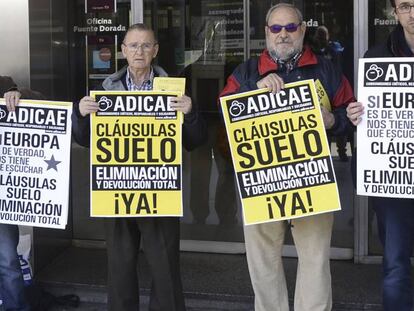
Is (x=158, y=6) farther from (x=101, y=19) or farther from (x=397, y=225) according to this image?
(x=397, y=225)

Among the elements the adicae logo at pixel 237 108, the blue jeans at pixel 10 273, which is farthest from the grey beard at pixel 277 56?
the blue jeans at pixel 10 273

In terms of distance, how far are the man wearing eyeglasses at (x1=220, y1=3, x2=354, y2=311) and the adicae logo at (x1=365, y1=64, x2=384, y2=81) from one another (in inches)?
8.4

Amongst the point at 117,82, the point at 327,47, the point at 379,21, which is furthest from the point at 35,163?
the point at 379,21

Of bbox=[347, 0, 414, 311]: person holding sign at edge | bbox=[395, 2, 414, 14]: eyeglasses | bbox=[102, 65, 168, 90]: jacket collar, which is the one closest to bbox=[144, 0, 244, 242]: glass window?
bbox=[102, 65, 168, 90]: jacket collar

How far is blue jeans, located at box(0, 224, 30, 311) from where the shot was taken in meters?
4.32

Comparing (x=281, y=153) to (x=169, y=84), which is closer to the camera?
(x=281, y=153)

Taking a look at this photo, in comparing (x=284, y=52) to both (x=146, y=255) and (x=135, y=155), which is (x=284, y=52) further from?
(x=146, y=255)

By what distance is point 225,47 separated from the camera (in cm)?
568

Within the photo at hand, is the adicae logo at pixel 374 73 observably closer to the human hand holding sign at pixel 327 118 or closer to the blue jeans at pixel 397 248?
the human hand holding sign at pixel 327 118

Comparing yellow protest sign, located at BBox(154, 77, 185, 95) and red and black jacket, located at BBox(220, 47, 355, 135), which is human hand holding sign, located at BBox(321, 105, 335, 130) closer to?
red and black jacket, located at BBox(220, 47, 355, 135)

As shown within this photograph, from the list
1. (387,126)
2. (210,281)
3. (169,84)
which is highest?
(169,84)

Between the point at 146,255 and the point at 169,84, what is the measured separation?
0.97 meters

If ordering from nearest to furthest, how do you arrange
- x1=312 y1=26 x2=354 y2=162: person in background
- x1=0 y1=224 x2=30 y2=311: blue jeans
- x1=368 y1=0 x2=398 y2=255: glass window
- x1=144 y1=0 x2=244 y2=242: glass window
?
x1=0 y1=224 x2=30 y2=311: blue jeans
x1=368 y1=0 x2=398 y2=255: glass window
x1=312 y1=26 x2=354 y2=162: person in background
x1=144 y1=0 x2=244 y2=242: glass window

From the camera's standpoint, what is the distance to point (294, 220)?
3844 mm
